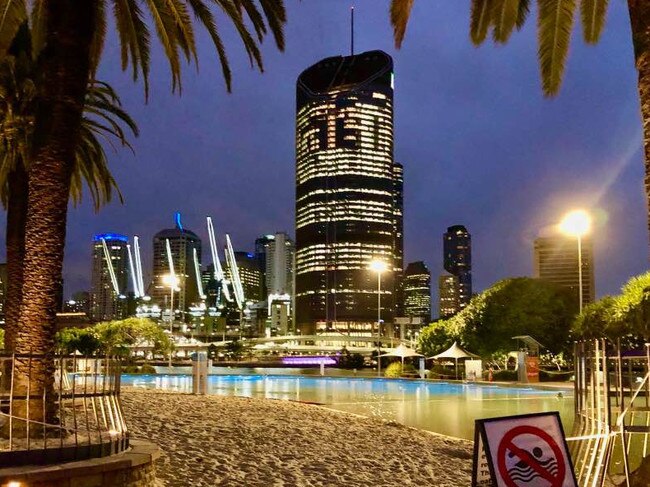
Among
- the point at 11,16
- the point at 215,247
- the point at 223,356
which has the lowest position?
the point at 223,356

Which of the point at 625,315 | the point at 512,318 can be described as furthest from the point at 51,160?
the point at 512,318

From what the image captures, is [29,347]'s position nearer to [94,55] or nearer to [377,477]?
[377,477]

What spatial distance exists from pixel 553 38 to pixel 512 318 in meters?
43.2

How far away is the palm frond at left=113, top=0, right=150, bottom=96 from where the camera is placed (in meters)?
13.4

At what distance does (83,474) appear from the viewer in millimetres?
7453

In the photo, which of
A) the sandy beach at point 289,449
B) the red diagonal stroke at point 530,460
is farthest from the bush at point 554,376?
the red diagonal stroke at point 530,460

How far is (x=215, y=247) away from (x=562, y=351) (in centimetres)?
10811

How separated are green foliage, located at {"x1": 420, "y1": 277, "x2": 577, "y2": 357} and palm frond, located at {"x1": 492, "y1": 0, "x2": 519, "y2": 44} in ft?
138

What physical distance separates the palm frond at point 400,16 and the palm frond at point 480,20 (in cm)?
168

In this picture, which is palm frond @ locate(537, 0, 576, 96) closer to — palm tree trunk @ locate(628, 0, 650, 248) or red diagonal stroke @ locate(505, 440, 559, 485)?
palm tree trunk @ locate(628, 0, 650, 248)

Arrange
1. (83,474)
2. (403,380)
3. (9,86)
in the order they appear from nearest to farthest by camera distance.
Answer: (83,474) < (9,86) < (403,380)

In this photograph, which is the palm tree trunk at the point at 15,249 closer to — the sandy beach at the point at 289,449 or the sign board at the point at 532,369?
the sandy beach at the point at 289,449

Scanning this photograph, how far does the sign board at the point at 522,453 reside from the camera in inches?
243

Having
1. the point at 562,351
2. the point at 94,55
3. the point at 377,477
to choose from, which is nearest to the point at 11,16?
the point at 94,55
